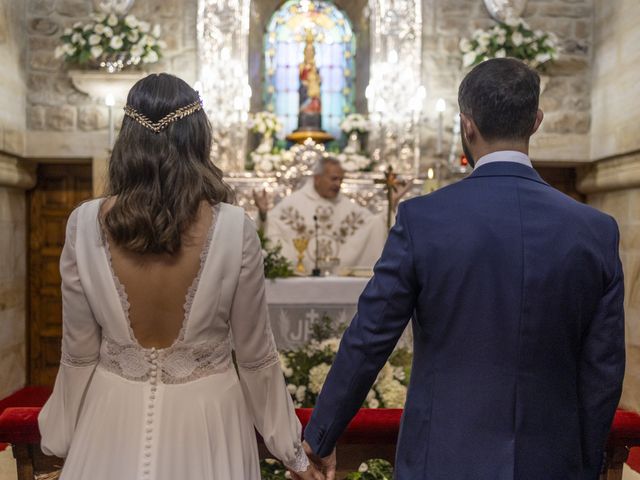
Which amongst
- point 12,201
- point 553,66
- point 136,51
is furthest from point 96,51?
point 553,66

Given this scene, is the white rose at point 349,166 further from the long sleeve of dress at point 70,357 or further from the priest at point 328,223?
the long sleeve of dress at point 70,357

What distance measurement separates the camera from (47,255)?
7.73 meters

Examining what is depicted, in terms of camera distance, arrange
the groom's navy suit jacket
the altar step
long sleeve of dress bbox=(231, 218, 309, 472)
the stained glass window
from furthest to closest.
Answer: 1. the stained glass window
2. the altar step
3. long sleeve of dress bbox=(231, 218, 309, 472)
4. the groom's navy suit jacket

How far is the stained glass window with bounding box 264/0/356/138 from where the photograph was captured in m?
8.47

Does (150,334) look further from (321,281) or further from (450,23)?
(450,23)

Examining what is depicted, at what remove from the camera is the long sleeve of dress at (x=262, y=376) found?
79.8 inches

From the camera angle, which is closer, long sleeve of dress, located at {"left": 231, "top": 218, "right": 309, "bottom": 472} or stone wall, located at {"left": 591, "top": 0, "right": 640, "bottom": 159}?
long sleeve of dress, located at {"left": 231, "top": 218, "right": 309, "bottom": 472}

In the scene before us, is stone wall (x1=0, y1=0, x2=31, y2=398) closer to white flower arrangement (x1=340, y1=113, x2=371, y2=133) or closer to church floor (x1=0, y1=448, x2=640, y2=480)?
church floor (x1=0, y1=448, x2=640, y2=480)

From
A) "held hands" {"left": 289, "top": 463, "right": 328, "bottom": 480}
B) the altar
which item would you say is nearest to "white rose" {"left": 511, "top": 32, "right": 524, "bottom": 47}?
the altar

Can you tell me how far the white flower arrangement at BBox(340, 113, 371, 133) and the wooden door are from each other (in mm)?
2583

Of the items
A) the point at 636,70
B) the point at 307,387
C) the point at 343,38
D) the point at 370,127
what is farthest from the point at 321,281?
the point at 343,38

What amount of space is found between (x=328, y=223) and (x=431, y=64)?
2054 mm

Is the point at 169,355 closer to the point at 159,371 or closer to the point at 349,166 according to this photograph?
the point at 159,371

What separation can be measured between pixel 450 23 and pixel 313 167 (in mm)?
1980
